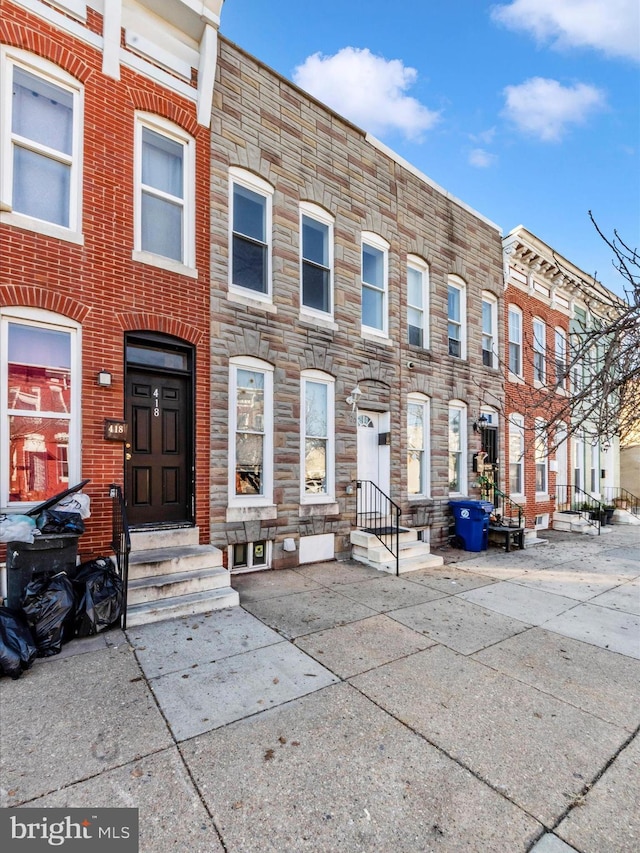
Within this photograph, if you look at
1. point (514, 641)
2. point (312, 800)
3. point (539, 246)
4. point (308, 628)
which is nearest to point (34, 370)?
point (308, 628)

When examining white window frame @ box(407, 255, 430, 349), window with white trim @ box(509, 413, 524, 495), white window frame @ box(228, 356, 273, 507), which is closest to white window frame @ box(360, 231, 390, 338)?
white window frame @ box(407, 255, 430, 349)

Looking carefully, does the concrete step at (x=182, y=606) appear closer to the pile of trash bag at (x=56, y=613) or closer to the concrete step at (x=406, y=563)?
the pile of trash bag at (x=56, y=613)

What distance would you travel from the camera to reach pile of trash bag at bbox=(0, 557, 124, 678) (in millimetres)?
3600

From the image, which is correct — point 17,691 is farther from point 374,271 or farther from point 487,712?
point 374,271

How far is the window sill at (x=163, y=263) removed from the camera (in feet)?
18.9

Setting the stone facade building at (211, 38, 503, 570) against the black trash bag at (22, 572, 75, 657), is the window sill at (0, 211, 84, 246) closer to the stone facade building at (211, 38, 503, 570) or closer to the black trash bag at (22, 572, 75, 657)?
the stone facade building at (211, 38, 503, 570)

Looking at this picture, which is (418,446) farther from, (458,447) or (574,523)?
(574,523)

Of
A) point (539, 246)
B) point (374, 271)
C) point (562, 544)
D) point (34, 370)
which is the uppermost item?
point (539, 246)

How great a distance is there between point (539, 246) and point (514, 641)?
37.7 feet

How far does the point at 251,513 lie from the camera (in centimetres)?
648

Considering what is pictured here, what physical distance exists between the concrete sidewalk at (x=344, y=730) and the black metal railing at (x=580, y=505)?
8744 millimetres

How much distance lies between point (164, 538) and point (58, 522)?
4.91 ft

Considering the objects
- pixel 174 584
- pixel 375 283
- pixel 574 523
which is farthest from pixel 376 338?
pixel 574 523

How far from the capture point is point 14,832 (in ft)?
7.06
